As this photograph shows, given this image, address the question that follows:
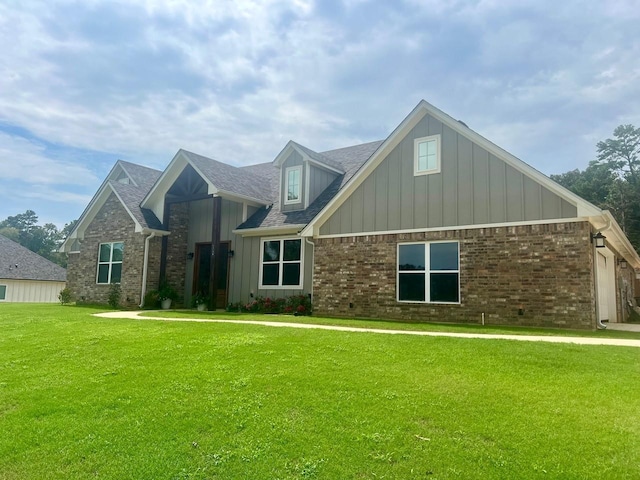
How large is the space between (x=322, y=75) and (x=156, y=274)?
34.4ft

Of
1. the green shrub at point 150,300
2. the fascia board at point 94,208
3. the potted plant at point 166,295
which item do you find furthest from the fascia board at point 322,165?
the green shrub at point 150,300

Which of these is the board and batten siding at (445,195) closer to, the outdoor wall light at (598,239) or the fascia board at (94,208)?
the outdoor wall light at (598,239)

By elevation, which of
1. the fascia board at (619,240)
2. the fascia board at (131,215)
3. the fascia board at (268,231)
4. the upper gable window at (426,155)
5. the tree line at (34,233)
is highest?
the tree line at (34,233)

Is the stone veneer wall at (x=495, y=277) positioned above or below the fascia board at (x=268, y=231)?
below

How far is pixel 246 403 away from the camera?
5.37m

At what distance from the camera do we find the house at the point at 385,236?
36.8 ft

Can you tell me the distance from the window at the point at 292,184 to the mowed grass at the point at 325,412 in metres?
10.3

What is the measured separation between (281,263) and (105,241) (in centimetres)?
851

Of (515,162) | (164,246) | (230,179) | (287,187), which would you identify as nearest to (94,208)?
(164,246)

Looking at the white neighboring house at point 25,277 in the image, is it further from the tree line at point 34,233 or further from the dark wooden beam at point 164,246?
the tree line at point 34,233

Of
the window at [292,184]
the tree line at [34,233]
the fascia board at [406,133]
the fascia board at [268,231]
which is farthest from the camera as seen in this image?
the tree line at [34,233]

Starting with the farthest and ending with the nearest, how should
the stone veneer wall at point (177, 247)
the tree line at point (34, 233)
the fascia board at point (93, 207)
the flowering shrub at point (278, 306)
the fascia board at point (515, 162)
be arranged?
the tree line at point (34, 233), the fascia board at point (93, 207), the stone veneer wall at point (177, 247), the flowering shrub at point (278, 306), the fascia board at point (515, 162)

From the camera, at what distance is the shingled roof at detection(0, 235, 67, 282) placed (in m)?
36.0

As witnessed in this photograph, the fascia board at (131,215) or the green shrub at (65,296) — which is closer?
the fascia board at (131,215)
